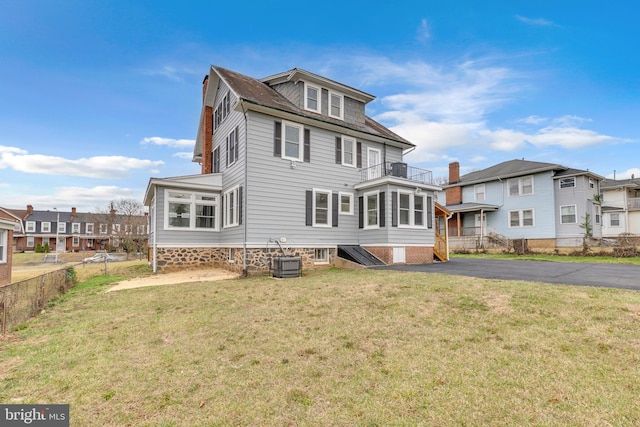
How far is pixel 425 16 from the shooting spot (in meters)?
16.1

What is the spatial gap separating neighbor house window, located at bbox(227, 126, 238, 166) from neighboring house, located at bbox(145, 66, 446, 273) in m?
0.09

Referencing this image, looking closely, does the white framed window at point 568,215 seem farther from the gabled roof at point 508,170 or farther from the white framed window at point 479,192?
the white framed window at point 479,192

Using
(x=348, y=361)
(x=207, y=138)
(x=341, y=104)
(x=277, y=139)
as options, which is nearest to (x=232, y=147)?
(x=277, y=139)

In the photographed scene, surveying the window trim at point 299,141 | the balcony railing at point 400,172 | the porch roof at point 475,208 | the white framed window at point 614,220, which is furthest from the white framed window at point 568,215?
the window trim at point 299,141

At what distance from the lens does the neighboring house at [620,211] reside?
96.6ft

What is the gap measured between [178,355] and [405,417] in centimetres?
316

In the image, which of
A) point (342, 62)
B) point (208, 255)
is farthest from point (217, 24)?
point (208, 255)

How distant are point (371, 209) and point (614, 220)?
94.7 ft

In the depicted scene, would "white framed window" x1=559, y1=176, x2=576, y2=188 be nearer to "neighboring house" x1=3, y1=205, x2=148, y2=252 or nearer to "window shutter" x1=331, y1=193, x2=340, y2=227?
"window shutter" x1=331, y1=193, x2=340, y2=227

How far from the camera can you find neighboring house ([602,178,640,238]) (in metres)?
29.5

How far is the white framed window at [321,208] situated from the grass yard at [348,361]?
25.5 ft

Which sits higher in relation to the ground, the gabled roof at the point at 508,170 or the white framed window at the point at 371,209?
the gabled roof at the point at 508,170

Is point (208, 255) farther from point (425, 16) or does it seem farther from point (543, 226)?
point (543, 226)

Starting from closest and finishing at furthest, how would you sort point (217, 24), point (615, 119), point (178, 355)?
point (178, 355) < point (217, 24) < point (615, 119)
